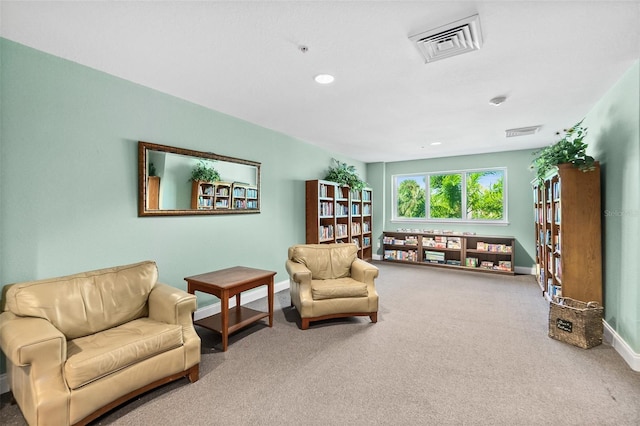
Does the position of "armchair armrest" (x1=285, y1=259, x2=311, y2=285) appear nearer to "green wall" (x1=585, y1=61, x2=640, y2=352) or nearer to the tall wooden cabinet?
the tall wooden cabinet

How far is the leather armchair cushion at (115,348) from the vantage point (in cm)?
169

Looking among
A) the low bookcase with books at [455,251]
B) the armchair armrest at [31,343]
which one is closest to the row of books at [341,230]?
the low bookcase with books at [455,251]

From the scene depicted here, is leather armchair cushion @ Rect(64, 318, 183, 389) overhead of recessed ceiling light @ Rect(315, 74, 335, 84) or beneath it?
beneath

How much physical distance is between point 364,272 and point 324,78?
2.08m

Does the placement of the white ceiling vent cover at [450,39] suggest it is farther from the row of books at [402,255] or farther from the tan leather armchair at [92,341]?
the row of books at [402,255]

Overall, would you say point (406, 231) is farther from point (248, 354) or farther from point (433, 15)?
point (433, 15)

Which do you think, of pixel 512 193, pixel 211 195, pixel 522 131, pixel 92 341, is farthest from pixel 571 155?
pixel 92 341

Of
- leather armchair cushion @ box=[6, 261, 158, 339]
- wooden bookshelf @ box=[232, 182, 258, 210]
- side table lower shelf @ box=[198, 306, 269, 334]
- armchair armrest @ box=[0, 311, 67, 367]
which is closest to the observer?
armchair armrest @ box=[0, 311, 67, 367]

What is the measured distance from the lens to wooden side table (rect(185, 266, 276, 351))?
267cm

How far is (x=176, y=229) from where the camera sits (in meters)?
3.16

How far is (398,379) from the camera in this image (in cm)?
226

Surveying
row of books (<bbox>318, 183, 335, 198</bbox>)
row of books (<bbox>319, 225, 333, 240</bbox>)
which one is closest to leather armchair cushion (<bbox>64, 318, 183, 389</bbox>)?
row of books (<bbox>319, 225, 333, 240</bbox>)

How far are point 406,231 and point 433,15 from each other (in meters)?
5.49

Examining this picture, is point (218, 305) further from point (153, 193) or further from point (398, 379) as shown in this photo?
point (398, 379)
